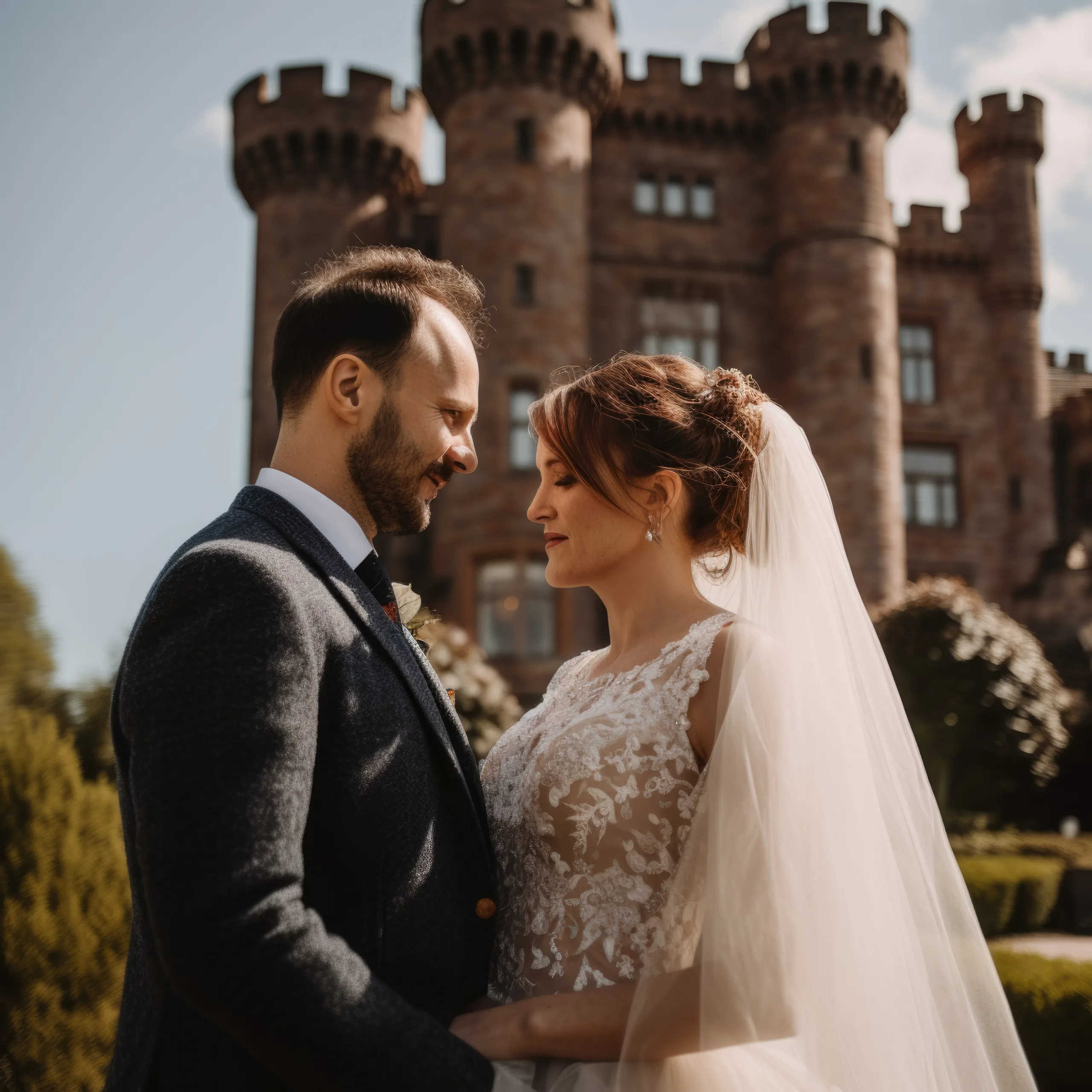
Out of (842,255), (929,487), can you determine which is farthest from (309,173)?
(929,487)

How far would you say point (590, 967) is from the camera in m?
2.24

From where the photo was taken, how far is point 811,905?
2.10 m

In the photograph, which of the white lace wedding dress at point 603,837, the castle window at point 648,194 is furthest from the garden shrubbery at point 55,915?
Answer: the castle window at point 648,194

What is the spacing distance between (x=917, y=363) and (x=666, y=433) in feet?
70.2

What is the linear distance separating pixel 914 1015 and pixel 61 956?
12.2 feet

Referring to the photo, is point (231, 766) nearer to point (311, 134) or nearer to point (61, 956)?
point (61, 956)

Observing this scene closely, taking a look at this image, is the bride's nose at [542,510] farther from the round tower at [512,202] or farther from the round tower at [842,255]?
the round tower at [842,255]

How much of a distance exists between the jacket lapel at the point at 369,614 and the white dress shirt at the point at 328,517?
0.03 m

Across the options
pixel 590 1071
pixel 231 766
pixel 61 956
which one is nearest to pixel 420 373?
pixel 231 766

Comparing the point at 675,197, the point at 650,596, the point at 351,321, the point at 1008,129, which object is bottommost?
the point at 650,596

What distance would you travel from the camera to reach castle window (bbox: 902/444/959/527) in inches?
856

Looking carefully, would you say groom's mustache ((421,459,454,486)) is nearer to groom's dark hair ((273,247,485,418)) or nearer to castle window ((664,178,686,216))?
groom's dark hair ((273,247,485,418))

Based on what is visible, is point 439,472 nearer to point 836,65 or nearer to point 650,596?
point 650,596

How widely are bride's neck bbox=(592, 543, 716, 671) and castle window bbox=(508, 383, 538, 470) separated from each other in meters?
14.9
